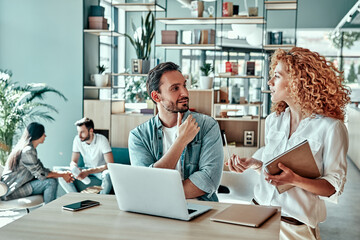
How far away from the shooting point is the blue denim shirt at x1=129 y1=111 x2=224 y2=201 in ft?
7.93

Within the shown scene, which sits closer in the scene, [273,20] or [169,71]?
[169,71]

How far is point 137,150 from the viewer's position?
8.26ft

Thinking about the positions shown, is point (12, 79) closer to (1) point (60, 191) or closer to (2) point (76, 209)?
(1) point (60, 191)

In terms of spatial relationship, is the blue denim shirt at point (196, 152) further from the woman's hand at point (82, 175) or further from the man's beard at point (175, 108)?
the woman's hand at point (82, 175)

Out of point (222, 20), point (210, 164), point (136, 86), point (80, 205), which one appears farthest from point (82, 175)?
point (136, 86)

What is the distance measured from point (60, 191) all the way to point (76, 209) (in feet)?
15.2

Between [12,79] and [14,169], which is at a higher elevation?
[12,79]

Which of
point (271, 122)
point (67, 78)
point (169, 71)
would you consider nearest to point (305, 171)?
point (271, 122)

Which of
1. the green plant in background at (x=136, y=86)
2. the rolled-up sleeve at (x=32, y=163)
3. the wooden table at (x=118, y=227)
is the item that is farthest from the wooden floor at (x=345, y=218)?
the green plant in background at (x=136, y=86)

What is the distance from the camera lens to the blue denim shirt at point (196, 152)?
7.93 ft

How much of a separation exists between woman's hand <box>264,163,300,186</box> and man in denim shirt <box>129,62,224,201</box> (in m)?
0.49

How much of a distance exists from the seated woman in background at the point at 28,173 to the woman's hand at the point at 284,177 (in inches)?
134

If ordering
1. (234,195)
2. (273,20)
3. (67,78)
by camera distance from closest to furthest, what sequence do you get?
(234,195) < (67,78) < (273,20)

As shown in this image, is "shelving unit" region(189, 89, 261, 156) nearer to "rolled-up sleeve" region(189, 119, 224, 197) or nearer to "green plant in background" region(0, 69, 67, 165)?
"green plant in background" region(0, 69, 67, 165)
